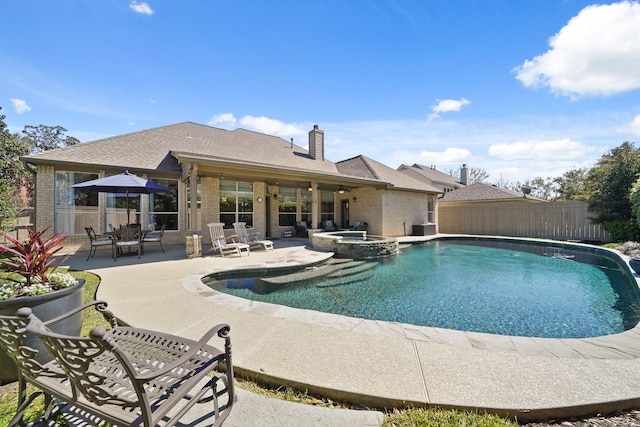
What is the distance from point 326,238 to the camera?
1078 cm

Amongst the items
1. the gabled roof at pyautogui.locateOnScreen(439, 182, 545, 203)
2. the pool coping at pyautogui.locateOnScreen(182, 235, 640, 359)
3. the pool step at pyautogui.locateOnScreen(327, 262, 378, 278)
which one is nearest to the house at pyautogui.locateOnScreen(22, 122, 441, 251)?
the gabled roof at pyautogui.locateOnScreen(439, 182, 545, 203)

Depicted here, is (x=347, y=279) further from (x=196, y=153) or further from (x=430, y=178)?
(x=430, y=178)

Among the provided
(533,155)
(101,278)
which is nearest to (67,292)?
(101,278)

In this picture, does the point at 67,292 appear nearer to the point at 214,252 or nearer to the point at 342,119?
the point at 214,252

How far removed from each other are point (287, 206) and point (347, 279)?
357 inches

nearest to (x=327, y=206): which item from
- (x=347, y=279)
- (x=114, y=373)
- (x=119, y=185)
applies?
(x=347, y=279)

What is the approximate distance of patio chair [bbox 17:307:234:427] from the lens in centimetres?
129

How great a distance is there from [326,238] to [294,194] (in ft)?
19.1

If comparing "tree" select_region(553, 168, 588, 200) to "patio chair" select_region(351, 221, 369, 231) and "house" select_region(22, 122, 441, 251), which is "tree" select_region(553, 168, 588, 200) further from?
"patio chair" select_region(351, 221, 369, 231)

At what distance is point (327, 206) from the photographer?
18.1m

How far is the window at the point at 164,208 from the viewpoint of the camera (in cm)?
1138

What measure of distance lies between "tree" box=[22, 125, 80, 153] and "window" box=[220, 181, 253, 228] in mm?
32040

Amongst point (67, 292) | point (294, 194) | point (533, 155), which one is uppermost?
point (533, 155)

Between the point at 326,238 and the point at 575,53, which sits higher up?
the point at 575,53
